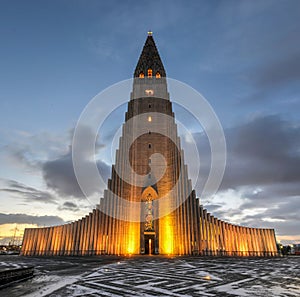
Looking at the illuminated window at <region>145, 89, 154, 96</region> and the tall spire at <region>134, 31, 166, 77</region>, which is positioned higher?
the tall spire at <region>134, 31, 166, 77</region>

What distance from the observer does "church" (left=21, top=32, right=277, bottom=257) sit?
34.8 meters

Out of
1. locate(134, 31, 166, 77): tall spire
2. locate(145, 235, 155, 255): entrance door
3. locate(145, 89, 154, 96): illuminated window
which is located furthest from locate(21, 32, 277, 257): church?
locate(134, 31, 166, 77): tall spire

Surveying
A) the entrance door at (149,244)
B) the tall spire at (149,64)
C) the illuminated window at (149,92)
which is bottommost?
the entrance door at (149,244)

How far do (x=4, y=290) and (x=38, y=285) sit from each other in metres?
1.26

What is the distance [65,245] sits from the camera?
37.2 meters

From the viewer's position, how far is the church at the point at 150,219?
3484 cm

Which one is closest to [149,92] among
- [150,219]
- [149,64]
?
[149,64]

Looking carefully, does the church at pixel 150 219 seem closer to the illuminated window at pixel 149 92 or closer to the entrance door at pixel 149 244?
the entrance door at pixel 149 244

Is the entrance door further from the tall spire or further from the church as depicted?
the tall spire

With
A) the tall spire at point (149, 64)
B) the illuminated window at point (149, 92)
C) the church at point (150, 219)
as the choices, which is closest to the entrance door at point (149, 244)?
the church at point (150, 219)

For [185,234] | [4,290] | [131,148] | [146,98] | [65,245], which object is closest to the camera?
[4,290]

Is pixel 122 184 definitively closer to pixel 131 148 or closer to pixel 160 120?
pixel 131 148

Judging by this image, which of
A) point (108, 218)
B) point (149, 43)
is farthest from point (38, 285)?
point (149, 43)

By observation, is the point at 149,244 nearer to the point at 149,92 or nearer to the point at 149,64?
the point at 149,92
